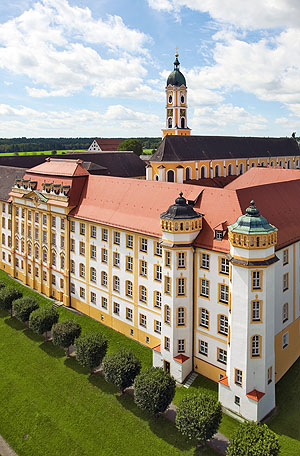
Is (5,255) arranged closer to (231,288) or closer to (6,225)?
(6,225)

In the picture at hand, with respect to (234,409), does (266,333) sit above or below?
above

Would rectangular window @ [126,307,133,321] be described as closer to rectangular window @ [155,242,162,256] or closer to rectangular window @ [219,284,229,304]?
rectangular window @ [155,242,162,256]

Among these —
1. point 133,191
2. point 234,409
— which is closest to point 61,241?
point 133,191

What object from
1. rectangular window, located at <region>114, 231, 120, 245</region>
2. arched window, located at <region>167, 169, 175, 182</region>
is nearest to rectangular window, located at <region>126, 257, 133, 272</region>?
rectangular window, located at <region>114, 231, 120, 245</region>

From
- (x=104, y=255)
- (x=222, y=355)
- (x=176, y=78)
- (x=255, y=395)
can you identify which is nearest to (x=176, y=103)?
(x=176, y=78)

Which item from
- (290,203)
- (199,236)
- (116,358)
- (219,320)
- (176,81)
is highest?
(176,81)

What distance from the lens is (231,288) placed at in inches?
1308

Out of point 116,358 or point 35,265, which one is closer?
point 116,358

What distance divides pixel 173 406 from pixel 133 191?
75.0ft

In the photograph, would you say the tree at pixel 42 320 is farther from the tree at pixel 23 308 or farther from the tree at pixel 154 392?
the tree at pixel 154 392

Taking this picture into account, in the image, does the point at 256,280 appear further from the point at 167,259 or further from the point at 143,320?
the point at 143,320

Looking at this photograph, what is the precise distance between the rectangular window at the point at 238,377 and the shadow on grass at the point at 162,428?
579 cm

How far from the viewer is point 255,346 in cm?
3278

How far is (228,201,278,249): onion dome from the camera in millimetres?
31359
